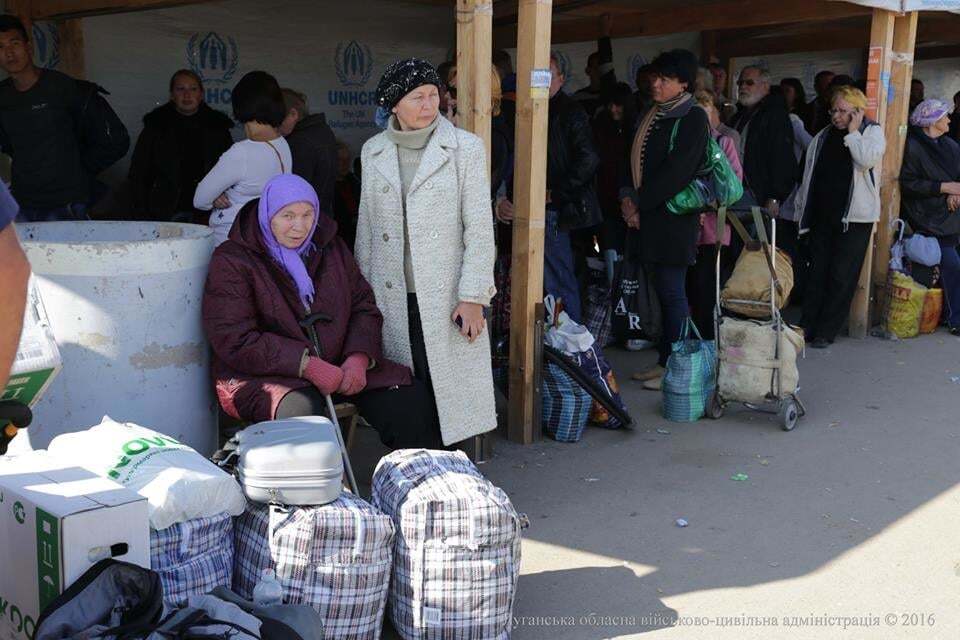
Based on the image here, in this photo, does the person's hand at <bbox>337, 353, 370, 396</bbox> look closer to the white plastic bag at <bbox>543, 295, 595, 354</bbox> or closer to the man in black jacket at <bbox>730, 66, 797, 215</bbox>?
the white plastic bag at <bbox>543, 295, 595, 354</bbox>

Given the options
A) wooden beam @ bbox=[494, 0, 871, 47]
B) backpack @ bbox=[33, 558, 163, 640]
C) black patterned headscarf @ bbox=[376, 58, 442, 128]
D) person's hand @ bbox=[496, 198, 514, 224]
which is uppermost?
wooden beam @ bbox=[494, 0, 871, 47]

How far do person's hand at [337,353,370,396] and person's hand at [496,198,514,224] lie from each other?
208cm

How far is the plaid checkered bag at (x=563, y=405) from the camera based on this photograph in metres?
5.54

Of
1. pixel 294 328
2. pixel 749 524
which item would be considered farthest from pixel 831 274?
pixel 294 328

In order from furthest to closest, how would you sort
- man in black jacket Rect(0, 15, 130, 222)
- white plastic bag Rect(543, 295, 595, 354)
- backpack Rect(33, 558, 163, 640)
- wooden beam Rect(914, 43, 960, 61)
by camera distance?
wooden beam Rect(914, 43, 960, 61) → man in black jacket Rect(0, 15, 130, 222) → white plastic bag Rect(543, 295, 595, 354) → backpack Rect(33, 558, 163, 640)

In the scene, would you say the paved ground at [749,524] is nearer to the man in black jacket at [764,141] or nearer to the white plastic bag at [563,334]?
the white plastic bag at [563,334]

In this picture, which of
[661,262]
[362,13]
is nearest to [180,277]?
[661,262]

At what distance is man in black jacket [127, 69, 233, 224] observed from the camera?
6.45 metres

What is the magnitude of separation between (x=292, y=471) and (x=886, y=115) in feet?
21.2

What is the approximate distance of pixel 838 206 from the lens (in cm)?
776

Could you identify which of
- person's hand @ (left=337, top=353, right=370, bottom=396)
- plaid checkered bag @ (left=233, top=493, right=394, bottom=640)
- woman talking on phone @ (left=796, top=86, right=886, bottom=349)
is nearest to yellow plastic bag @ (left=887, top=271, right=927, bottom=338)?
woman talking on phone @ (left=796, top=86, right=886, bottom=349)

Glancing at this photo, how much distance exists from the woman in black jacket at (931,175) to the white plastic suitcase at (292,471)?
21.4 feet

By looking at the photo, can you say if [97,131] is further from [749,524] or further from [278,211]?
[749,524]

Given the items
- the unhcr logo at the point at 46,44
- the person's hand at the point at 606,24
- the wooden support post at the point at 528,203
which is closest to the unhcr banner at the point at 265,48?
the unhcr logo at the point at 46,44
